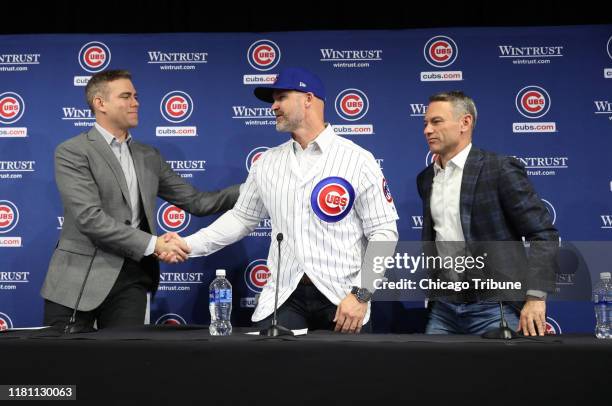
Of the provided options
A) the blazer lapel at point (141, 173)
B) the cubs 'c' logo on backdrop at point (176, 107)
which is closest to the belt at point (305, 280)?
the blazer lapel at point (141, 173)

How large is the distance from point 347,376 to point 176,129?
102 inches

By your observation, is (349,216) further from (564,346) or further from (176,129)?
(176,129)

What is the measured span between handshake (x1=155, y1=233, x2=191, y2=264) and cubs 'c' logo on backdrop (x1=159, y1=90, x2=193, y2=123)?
3.71 ft

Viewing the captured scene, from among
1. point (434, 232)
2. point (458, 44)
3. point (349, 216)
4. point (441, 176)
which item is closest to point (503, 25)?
point (458, 44)

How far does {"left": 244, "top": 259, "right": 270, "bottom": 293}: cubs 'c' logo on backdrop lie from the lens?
4.21 meters

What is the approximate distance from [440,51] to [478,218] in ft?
4.79

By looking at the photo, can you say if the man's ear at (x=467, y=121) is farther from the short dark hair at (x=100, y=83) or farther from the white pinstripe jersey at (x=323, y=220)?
the short dark hair at (x=100, y=83)

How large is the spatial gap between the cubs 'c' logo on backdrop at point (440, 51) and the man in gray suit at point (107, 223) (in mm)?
1843

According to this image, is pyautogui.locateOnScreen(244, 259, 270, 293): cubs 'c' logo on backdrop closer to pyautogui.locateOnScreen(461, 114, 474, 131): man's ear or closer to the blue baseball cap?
the blue baseball cap

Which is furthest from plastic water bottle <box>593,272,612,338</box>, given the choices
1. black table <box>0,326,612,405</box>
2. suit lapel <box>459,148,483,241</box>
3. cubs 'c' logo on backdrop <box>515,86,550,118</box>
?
cubs 'c' logo on backdrop <box>515,86,550,118</box>

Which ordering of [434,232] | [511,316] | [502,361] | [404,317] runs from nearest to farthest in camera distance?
[502,361] → [511,316] → [434,232] → [404,317]

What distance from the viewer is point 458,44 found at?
420 cm

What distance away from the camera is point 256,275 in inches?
166

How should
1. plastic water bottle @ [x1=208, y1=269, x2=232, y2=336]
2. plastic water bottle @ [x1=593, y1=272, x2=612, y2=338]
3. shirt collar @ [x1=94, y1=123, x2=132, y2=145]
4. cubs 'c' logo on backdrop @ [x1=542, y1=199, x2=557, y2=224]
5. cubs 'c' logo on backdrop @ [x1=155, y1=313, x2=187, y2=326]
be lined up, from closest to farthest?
plastic water bottle @ [x1=593, y1=272, x2=612, y2=338] → plastic water bottle @ [x1=208, y1=269, x2=232, y2=336] → shirt collar @ [x1=94, y1=123, x2=132, y2=145] → cubs 'c' logo on backdrop @ [x1=542, y1=199, x2=557, y2=224] → cubs 'c' logo on backdrop @ [x1=155, y1=313, x2=187, y2=326]
